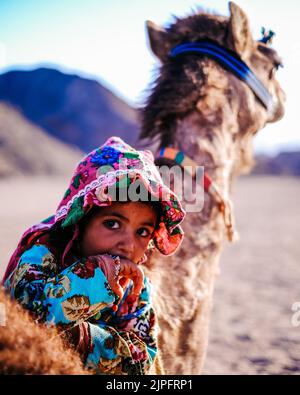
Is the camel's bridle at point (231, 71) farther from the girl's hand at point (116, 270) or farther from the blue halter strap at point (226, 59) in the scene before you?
the girl's hand at point (116, 270)

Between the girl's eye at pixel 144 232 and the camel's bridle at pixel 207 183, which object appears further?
the camel's bridle at pixel 207 183

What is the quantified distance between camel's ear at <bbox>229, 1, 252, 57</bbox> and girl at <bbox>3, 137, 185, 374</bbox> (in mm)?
1070

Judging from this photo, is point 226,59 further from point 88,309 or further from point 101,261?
point 88,309

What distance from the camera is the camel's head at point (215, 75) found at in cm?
215

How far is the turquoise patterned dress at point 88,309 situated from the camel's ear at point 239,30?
1497 millimetres

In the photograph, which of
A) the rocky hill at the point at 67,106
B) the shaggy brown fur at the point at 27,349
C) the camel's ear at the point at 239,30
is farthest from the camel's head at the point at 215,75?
the rocky hill at the point at 67,106

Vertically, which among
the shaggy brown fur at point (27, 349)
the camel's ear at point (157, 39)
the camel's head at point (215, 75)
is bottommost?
the shaggy brown fur at point (27, 349)

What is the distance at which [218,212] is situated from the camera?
6.98ft

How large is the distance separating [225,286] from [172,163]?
4220 mm

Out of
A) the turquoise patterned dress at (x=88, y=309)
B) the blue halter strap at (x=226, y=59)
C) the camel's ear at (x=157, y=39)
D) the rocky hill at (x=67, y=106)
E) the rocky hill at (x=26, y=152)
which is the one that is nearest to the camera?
the turquoise patterned dress at (x=88, y=309)

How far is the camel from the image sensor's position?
1.90 m

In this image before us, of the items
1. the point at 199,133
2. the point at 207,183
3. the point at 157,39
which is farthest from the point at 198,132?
the point at 157,39
